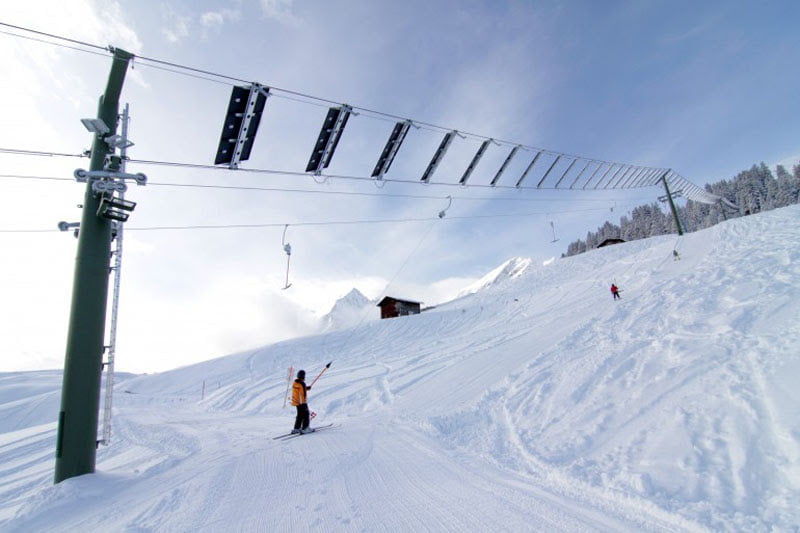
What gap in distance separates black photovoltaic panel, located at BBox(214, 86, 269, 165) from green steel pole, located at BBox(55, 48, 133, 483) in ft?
9.93

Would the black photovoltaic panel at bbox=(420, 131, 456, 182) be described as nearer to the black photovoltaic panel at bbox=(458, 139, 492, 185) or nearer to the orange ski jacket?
the black photovoltaic panel at bbox=(458, 139, 492, 185)

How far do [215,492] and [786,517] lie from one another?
274 inches

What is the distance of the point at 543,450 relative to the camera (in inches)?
235

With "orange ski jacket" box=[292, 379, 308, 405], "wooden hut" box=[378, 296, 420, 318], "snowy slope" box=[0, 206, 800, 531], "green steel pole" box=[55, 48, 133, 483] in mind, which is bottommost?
Result: "snowy slope" box=[0, 206, 800, 531]

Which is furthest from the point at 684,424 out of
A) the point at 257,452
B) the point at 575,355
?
the point at 257,452

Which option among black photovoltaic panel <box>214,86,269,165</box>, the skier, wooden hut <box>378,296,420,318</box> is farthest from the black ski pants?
wooden hut <box>378,296,420,318</box>

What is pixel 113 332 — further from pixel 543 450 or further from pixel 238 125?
pixel 543 450

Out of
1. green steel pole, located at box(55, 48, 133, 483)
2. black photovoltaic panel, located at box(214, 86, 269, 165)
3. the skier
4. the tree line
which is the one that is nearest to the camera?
green steel pole, located at box(55, 48, 133, 483)

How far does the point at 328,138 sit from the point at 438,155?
328 cm

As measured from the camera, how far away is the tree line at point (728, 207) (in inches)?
3140

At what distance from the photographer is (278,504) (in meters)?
4.56

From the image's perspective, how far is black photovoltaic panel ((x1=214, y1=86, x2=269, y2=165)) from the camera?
725 cm

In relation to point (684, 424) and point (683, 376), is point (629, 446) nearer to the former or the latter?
point (684, 424)

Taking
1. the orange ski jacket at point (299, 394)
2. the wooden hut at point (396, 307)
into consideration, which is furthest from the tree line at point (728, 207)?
the orange ski jacket at point (299, 394)
